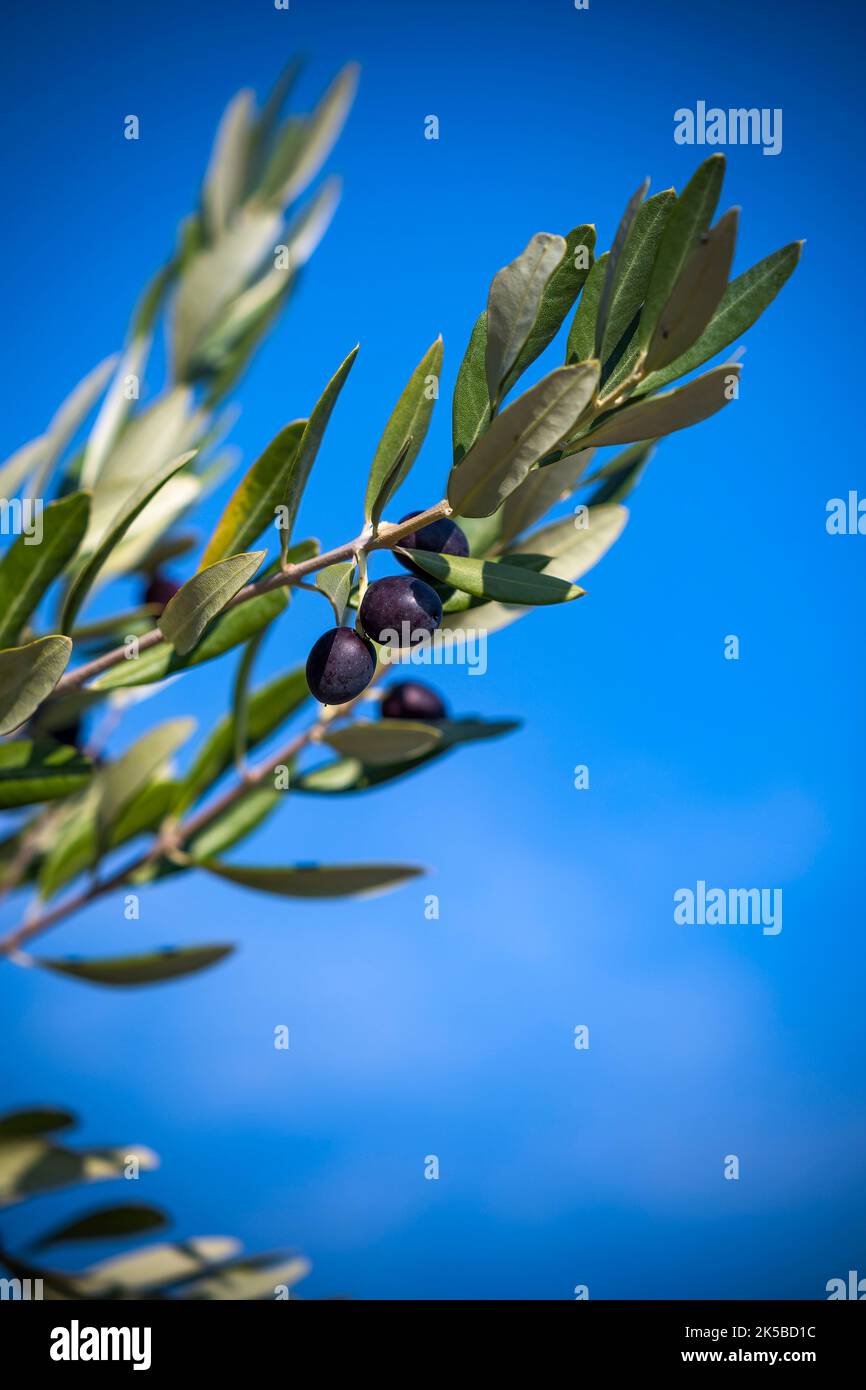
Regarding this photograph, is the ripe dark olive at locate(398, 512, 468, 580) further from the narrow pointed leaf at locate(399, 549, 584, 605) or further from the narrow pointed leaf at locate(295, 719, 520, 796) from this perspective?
the narrow pointed leaf at locate(295, 719, 520, 796)

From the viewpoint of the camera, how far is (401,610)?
707 mm

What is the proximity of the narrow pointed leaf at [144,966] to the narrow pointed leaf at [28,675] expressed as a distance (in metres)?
0.43

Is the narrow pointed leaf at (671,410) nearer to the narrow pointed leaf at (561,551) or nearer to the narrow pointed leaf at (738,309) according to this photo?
the narrow pointed leaf at (738,309)

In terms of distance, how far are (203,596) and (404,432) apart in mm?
194

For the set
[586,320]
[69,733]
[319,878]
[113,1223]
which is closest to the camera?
[586,320]

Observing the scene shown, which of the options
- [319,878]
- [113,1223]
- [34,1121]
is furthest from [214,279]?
[113,1223]

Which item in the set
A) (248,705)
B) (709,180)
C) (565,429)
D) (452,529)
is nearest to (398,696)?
(248,705)

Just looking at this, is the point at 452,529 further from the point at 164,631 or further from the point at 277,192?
the point at 277,192

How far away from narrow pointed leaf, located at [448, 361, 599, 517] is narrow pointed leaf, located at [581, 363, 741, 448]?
0.04m

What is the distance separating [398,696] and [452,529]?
0.49m

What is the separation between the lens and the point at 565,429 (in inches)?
26.3
